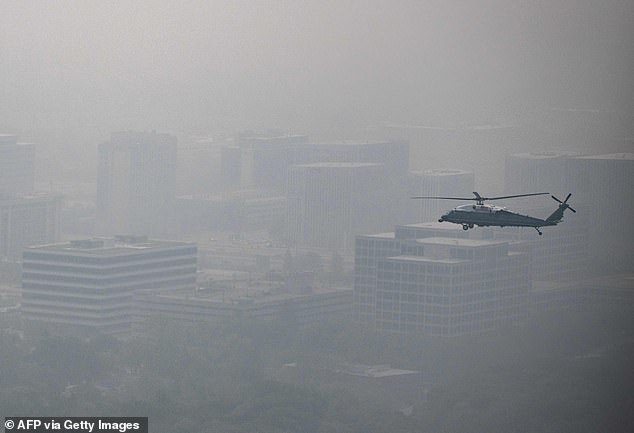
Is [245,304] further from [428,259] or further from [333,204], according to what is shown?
[333,204]

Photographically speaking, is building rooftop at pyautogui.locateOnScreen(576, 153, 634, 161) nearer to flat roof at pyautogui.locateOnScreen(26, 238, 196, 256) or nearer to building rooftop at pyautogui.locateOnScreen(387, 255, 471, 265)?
building rooftop at pyautogui.locateOnScreen(387, 255, 471, 265)

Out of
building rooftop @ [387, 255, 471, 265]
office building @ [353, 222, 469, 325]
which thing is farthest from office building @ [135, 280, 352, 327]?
building rooftop @ [387, 255, 471, 265]

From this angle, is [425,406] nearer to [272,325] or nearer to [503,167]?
[272,325]

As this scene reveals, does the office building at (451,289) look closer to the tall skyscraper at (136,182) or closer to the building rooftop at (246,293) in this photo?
the building rooftop at (246,293)

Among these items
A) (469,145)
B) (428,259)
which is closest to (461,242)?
(428,259)

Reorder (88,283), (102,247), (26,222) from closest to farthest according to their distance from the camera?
(88,283) < (102,247) < (26,222)

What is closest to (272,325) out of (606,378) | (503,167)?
(606,378)

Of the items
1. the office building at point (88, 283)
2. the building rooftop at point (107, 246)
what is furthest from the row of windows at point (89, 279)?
the building rooftop at point (107, 246)
